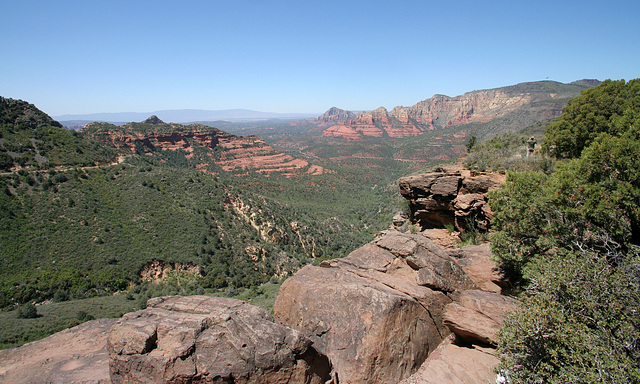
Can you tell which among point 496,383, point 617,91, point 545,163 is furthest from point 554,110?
point 496,383

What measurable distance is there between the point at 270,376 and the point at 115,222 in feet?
111

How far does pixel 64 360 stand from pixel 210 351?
18.5ft

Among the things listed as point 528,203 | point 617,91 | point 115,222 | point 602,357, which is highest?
point 617,91

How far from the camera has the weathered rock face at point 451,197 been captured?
15.7 metres

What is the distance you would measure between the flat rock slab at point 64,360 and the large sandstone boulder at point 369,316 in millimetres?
5156

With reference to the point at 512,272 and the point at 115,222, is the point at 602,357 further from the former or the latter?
the point at 115,222

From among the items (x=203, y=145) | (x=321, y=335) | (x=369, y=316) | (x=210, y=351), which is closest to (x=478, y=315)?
(x=369, y=316)

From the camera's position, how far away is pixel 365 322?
841 cm

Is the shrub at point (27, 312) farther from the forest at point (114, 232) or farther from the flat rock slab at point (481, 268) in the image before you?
the flat rock slab at point (481, 268)

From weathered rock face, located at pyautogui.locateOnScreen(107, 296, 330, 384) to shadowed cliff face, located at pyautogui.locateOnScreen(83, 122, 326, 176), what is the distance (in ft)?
264

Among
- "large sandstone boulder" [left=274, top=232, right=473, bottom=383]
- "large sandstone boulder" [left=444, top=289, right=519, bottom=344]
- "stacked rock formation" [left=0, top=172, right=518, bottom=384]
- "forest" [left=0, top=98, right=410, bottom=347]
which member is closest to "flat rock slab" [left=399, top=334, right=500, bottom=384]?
"stacked rock formation" [left=0, top=172, right=518, bottom=384]

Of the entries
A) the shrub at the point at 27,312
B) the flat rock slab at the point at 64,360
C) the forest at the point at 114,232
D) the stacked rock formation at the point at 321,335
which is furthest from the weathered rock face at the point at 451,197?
the shrub at the point at 27,312

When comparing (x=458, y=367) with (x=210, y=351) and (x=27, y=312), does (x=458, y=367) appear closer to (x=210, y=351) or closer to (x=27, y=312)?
(x=210, y=351)

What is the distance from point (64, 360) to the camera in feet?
27.1
